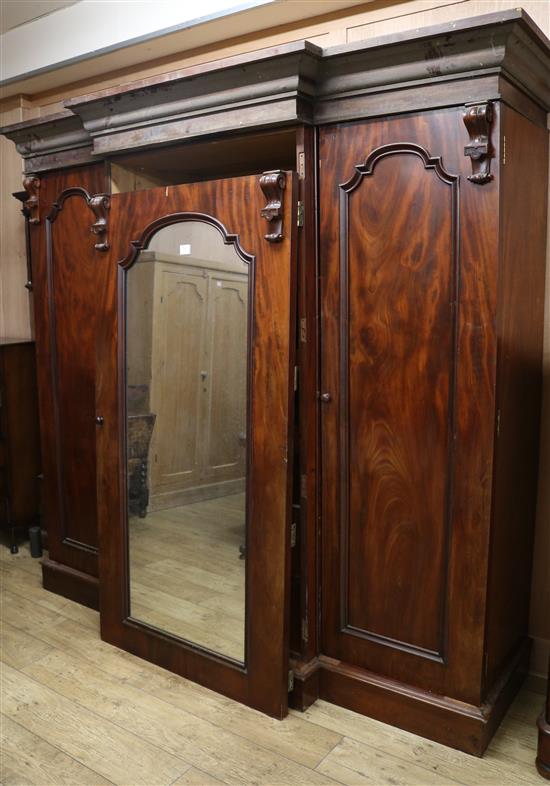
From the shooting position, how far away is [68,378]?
2.83m

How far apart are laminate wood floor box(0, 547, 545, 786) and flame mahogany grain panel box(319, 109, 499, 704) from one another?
20 cm

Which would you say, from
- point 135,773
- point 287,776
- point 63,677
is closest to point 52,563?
point 63,677

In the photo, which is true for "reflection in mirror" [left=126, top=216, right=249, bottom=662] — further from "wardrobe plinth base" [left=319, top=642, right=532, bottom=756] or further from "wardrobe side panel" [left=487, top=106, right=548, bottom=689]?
"wardrobe side panel" [left=487, top=106, right=548, bottom=689]

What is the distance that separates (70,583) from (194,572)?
35.5 inches

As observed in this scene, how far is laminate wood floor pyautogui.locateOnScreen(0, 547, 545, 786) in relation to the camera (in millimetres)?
1844

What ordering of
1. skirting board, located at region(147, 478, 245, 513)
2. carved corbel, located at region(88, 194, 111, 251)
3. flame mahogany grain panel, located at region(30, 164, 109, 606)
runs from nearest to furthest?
skirting board, located at region(147, 478, 245, 513) → carved corbel, located at region(88, 194, 111, 251) → flame mahogany grain panel, located at region(30, 164, 109, 606)

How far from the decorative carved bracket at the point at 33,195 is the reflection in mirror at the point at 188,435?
2.68ft

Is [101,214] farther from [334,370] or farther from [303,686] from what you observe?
[303,686]

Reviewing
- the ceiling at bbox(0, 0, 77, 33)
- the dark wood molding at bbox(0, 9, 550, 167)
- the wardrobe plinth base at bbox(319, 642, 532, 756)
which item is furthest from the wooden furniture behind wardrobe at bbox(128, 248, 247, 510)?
the ceiling at bbox(0, 0, 77, 33)

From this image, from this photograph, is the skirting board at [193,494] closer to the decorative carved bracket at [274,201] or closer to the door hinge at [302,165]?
the decorative carved bracket at [274,201]

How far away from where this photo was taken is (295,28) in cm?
257

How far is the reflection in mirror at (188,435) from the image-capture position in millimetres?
2125

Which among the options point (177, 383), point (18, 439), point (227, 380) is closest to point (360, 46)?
point (227, 380)

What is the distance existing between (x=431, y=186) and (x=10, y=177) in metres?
2.81
